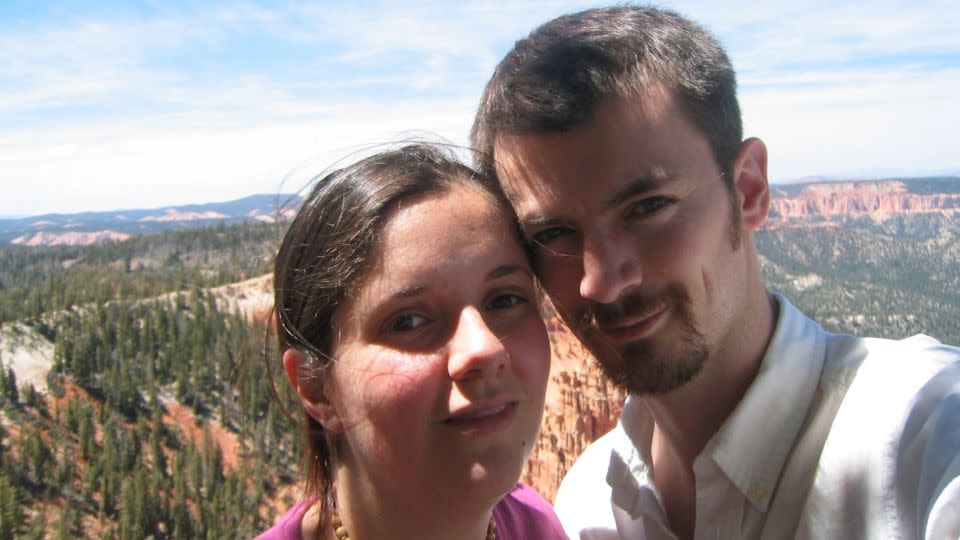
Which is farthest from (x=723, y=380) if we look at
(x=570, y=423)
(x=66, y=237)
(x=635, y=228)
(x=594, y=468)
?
(x=66, y=237)

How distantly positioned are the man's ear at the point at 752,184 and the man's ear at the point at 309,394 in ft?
4.47

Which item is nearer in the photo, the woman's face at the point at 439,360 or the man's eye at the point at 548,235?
the woman's face at the point at 439,360

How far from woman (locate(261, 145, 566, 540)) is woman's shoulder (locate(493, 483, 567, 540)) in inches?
14.3

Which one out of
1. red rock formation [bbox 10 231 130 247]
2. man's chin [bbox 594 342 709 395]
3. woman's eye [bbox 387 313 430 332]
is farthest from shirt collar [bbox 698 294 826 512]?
red rock formation [bbox 10 231 130 247]

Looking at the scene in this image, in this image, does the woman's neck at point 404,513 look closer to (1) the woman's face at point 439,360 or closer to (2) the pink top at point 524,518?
(1) the woman's face at point 439,360

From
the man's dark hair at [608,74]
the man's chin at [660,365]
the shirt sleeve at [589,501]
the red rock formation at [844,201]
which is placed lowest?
the red rock formation at [844,201]

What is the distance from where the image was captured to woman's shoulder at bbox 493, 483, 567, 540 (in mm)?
2363

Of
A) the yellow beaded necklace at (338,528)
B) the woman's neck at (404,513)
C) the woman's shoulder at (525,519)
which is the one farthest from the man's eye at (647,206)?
the yellow beaded necklace at (338,528)

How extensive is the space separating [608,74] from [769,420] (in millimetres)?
1082

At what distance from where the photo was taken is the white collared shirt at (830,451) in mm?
1725

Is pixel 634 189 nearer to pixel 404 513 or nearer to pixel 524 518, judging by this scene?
pixel 404 513

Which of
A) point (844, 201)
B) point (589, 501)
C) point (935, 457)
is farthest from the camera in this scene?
point (844, 201)

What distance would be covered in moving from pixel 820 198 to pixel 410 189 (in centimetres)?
13973

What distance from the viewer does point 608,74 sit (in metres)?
2.07
